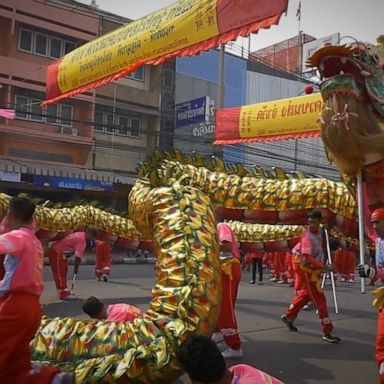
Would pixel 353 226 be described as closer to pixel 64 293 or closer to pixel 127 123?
pixel 64 293

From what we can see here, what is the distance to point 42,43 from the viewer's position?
19469 mm

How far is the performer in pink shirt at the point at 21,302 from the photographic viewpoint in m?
2.85

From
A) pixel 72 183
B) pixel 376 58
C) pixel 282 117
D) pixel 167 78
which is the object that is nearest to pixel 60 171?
pixel 72 183

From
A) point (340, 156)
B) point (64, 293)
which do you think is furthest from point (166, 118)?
point (340, 156)

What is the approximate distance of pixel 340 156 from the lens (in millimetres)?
4059

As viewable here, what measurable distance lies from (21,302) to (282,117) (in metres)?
7.38

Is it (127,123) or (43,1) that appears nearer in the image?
(43,1)

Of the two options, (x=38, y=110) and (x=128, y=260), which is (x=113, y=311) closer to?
(x=128, y=260)

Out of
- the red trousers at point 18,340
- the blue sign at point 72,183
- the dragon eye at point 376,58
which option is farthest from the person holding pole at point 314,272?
the blue sign at point 72,183

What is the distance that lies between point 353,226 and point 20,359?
3.50 m

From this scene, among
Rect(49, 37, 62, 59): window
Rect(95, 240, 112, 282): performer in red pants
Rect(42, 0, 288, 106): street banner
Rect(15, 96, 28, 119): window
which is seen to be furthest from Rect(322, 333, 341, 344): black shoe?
Rect(49, 37, 62, 59): window

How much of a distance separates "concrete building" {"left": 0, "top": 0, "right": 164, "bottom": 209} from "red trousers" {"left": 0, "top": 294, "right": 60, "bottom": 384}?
1400cm

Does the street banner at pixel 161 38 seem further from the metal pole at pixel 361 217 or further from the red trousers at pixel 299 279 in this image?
the red trousers at pixel 299 279

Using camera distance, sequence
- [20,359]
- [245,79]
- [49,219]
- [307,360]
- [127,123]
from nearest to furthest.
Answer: [20,359], [307,360], [49,219], [127,123], [245,79]
